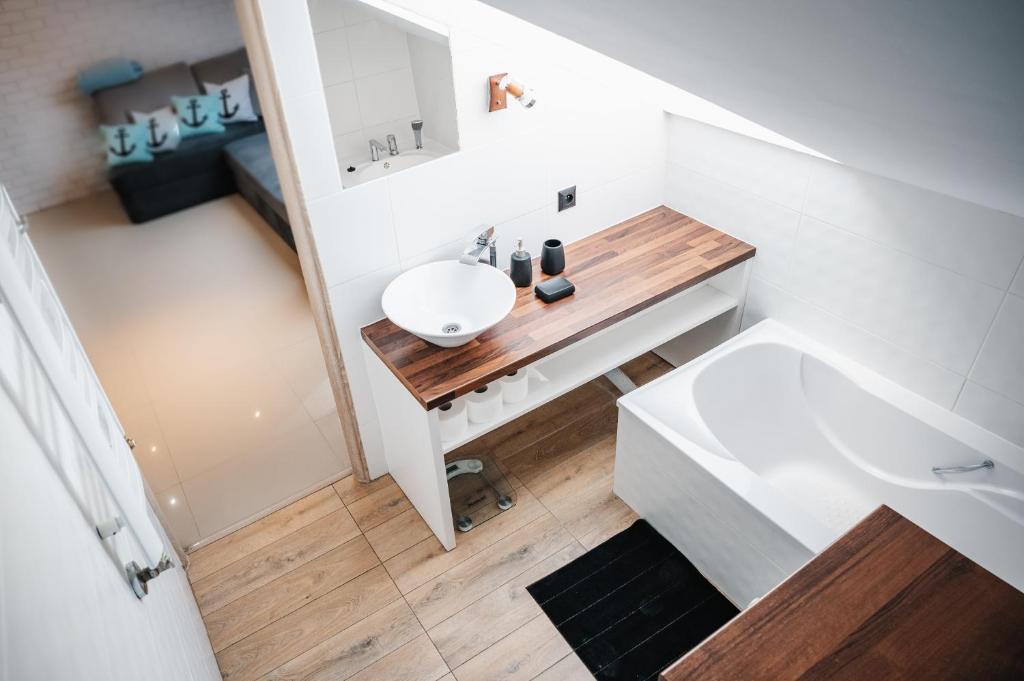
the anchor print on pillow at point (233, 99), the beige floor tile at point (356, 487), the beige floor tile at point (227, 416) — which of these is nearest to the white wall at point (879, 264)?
the beige floor tile at point (356, 487)

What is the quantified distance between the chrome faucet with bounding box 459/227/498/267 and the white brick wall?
410 centimetres

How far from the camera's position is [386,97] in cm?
238

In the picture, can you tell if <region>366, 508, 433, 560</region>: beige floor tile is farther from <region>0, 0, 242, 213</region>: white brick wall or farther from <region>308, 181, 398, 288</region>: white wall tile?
<region>0, 0, 242, 213</region>: white brick wall

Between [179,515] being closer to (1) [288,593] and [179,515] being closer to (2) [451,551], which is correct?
(1) [288,593]

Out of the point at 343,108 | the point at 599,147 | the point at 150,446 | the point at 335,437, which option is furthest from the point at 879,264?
the point at 150,446

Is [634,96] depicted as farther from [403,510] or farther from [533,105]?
[403,510]

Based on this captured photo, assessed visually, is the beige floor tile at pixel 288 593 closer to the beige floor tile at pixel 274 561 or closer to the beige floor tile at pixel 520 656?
the beige floor tile at pixel 274 561

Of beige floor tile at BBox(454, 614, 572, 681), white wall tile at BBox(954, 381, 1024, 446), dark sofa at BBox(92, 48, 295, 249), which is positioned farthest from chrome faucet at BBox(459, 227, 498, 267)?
dark sofa at BBox(92, 48, 295, 249)

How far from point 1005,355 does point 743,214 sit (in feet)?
3.54

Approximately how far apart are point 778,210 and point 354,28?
1.70 metres

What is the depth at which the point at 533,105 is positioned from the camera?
8.20 feet

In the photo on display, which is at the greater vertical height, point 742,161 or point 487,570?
point 742,161

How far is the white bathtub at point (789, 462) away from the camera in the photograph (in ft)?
7.06

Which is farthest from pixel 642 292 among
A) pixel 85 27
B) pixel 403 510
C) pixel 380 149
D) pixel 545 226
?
pixel 85 27
